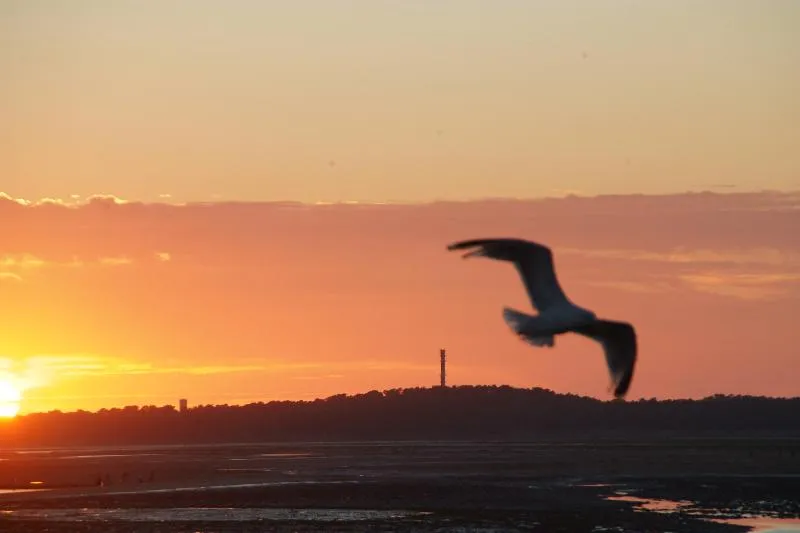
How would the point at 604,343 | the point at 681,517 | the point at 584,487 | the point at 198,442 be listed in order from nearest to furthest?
1. the point at 604,343
2. the point at 681,517
3. the point at 584,487
4. the point at 198,442

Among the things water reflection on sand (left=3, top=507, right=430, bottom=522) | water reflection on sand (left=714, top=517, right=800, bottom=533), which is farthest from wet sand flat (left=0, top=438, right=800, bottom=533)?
water reflection on sand (left=714, top=517, right=800, bottom=533)

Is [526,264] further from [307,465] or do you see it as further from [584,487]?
[307,465]

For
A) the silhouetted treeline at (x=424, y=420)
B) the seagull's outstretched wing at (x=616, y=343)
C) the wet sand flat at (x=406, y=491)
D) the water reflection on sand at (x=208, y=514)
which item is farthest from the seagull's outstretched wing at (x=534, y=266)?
the silhouetted treeline at (x=424, y=420)

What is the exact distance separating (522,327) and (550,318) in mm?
786

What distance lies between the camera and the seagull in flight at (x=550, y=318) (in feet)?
103

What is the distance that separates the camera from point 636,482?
68.8 metres

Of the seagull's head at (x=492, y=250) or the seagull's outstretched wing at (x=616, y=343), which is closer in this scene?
the seagull's head at (x=492, y=250)

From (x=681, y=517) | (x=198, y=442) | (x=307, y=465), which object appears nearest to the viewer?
(x=681, y=517)

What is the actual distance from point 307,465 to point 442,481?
63.8 feet

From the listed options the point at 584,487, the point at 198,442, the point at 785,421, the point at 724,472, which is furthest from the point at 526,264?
the point at 785,421

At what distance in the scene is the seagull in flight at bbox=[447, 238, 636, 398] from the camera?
31.5 metres

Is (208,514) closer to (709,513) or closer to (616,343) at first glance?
(709,513)

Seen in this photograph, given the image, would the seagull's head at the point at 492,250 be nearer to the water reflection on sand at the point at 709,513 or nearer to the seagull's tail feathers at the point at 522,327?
the seagull's tail feathers at the point at 522,327

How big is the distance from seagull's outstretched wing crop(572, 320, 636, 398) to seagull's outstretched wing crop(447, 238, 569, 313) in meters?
0.85
